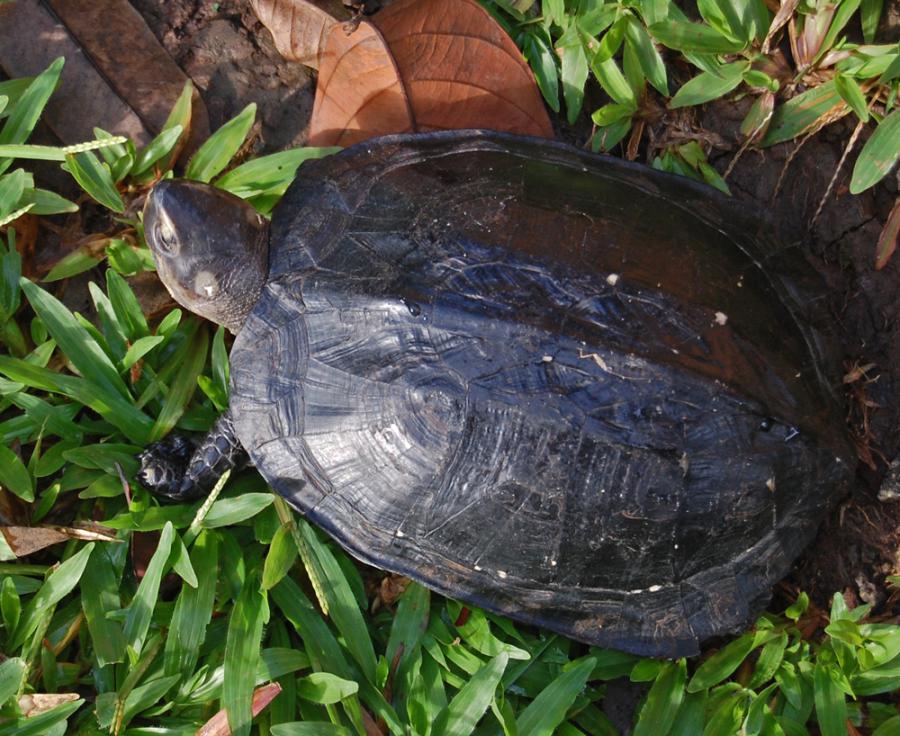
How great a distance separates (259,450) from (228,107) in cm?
142

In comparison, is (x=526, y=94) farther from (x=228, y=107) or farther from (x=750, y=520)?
(x=750, y=520)

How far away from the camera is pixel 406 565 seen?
262 centimetres

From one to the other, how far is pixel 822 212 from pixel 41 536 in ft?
9.34

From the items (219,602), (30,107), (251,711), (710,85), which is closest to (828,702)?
(251,711)

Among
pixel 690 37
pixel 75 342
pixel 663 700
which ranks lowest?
pixel 663 700

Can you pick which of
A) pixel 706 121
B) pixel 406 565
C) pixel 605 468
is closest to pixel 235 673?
pixel 406 565

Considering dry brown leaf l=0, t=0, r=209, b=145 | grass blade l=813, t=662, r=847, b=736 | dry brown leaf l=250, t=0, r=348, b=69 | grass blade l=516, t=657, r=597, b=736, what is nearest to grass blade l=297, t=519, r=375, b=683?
grass blade l=516, t=657, r=597, b=736

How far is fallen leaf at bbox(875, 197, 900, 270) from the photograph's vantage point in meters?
2.93

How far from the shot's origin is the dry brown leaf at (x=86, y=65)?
3051 millimetres

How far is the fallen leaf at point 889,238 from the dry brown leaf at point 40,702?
293cm

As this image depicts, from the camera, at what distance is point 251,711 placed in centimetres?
246

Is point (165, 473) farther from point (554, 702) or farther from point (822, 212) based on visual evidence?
point (822, 212)

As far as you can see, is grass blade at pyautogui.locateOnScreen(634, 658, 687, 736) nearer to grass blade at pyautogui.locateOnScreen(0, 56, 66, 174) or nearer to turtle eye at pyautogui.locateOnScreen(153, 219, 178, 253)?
turtle eye at pyautogui.locateOnScreen(153, 219, 178, 253)

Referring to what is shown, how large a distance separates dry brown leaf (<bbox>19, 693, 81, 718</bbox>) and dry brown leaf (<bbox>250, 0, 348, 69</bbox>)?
2.28 meters
